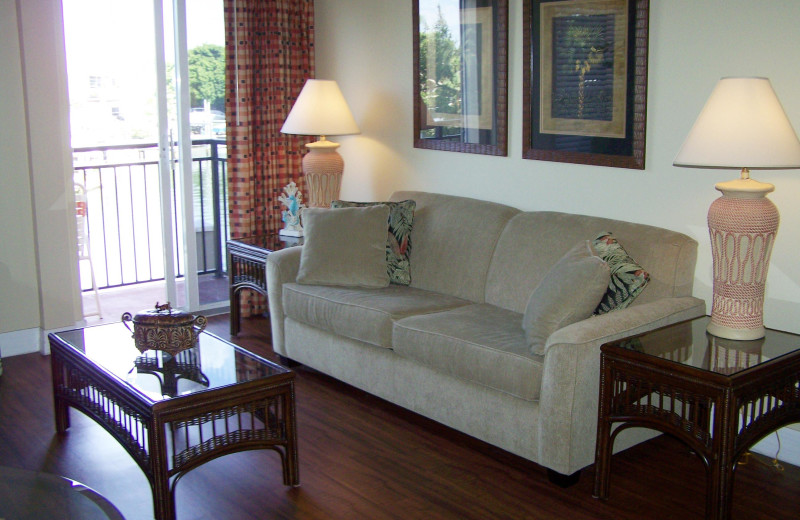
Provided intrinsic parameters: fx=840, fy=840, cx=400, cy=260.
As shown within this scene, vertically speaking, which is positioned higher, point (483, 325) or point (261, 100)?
point (261, 100)

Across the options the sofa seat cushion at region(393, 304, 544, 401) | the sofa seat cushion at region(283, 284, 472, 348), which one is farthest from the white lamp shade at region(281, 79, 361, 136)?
the sofa seat cushion at region(393, 304, 544, 401)

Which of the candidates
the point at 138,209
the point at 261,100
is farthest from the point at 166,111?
the point at 138,209

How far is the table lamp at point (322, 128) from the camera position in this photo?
4.95 meters

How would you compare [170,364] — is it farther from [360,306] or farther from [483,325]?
[483,325]

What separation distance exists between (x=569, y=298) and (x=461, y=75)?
1.85 m

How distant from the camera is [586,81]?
3.93 m

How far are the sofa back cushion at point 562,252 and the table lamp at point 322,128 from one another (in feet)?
4.69

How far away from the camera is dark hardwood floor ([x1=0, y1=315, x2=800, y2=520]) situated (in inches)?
118

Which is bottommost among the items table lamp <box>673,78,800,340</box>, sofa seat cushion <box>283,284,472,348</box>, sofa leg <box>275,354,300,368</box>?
sofa leg <box>275,354,300,368</box>

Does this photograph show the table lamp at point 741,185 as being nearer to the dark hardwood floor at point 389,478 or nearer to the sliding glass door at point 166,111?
the dark hardwood floor at point 389,478

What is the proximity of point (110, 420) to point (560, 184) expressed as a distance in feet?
7.64

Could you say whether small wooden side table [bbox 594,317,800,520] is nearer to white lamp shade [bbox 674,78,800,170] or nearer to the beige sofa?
the beige sofa

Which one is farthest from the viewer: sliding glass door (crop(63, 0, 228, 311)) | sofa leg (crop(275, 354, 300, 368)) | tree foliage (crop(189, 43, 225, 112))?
tree foliage (crop(189, 43, 225, 112))

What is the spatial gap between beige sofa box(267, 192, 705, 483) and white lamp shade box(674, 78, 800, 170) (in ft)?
2.06
